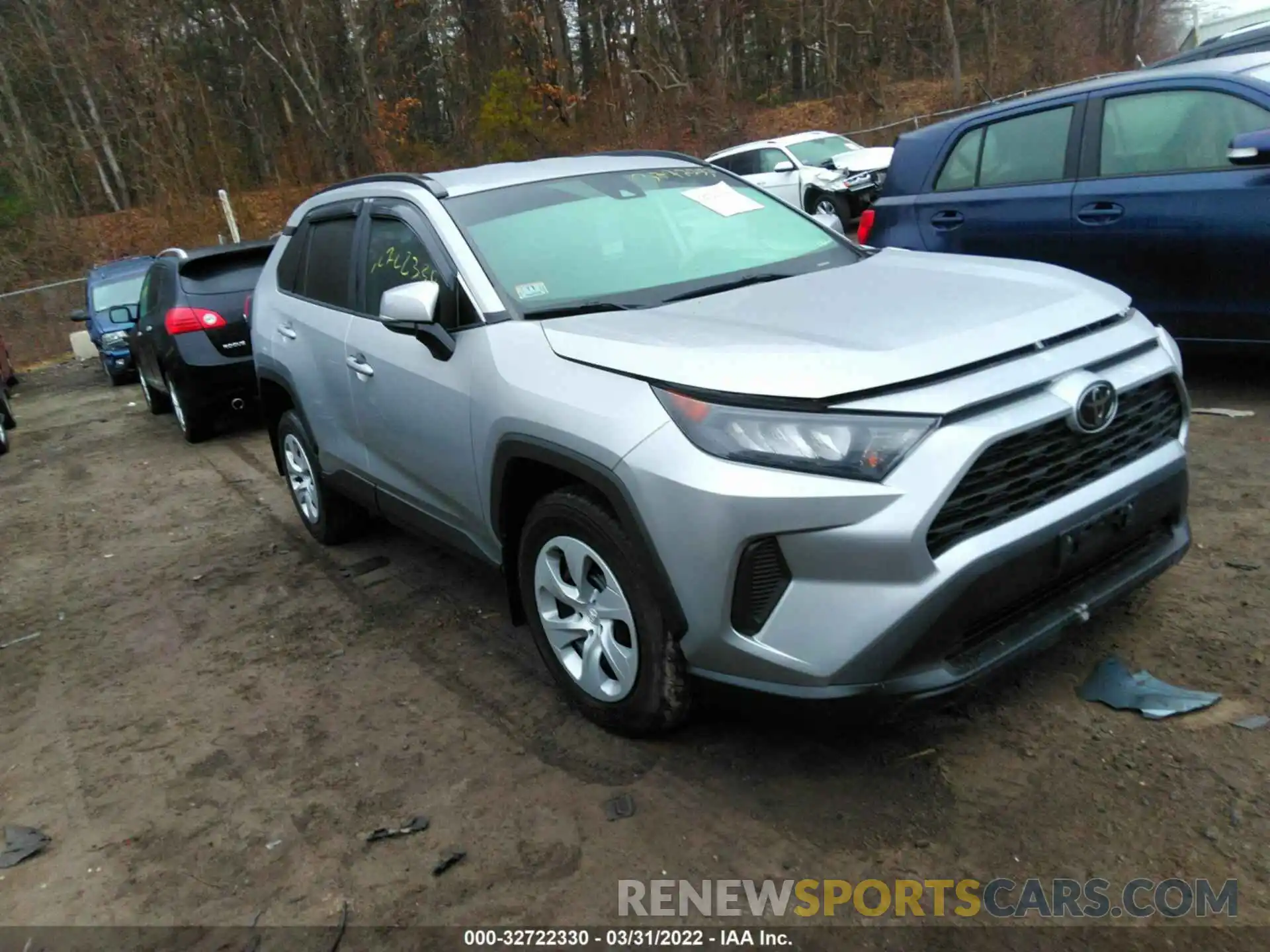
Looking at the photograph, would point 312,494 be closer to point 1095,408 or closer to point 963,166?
point 1095,408

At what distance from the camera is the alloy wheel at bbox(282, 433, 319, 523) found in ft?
17.9

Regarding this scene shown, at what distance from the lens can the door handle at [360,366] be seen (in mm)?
4141

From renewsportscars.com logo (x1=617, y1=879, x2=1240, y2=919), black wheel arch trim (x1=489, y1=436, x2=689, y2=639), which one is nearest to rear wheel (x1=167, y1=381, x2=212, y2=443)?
black wheel arch trim (x1=489, y1=436, x2=689, y2=639)

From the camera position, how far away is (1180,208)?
5133 millimetres

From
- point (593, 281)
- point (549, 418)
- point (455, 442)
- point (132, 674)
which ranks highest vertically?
point (593, 281)

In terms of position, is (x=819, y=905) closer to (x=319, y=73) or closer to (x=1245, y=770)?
(x=1245, y=770)

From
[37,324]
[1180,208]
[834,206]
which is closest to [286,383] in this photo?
[1180,208]

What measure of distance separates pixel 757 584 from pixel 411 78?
34.4m

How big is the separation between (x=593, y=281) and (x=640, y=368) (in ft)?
2.82

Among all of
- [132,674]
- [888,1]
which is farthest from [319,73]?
[132,674]

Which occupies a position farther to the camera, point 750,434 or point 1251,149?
point 1251,149

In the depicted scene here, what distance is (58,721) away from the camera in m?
4.02

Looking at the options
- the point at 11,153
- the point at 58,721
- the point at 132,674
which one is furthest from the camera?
the point at 11,153

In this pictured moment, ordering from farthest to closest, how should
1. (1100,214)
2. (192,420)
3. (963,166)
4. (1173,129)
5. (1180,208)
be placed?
(192,420) < (963,166) < (1100,214) < (1173,129) < (1180,208)
